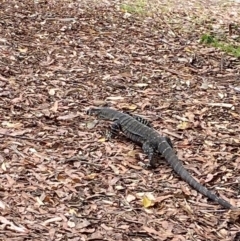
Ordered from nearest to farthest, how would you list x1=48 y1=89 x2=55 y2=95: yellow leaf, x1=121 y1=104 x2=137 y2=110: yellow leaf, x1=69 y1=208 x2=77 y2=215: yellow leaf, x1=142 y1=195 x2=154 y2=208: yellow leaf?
x1=69 y1=208 x2=77 y2=215: yellow leaf
x1=142 y1=195 x2=154 y2=208: yellow leaf
x1=121 y1=104 x2=137 y2=110: yellow leaf
x1=48 y1=89 x2=55 y2=95: yellow leaf

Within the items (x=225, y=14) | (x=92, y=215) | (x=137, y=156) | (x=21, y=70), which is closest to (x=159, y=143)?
(x=137, y=156)

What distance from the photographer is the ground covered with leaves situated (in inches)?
187

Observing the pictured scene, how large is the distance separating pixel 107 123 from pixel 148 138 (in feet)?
2.57

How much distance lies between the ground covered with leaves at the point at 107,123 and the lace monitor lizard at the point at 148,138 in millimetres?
86

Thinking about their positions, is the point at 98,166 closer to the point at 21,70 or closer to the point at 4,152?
the point at 4,152

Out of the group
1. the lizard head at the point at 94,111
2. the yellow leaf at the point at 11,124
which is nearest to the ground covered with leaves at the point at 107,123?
the yellow leaf at the point at 11,124

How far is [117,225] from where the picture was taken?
4664 mm

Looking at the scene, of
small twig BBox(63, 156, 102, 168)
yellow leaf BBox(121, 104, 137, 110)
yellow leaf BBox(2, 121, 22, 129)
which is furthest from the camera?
yellow leaf BBox(121, 104, 137, 110)

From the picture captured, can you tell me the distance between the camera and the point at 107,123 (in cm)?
655

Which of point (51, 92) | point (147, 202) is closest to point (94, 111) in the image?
point (51, 92)

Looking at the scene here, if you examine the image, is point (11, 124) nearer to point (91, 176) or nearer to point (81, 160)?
point (81, 160)

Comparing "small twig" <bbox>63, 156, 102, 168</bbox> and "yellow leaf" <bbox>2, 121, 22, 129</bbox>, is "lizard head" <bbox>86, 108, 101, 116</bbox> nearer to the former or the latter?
"yellow leaf" <bbox>2, 121, 22, 129</bbox>

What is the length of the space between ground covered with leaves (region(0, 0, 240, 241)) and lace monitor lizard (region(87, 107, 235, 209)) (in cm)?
9

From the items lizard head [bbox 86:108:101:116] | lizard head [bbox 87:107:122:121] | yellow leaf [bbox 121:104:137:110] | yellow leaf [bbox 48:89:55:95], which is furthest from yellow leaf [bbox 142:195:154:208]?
yellow leaf [bbox 48:89:55:95]
